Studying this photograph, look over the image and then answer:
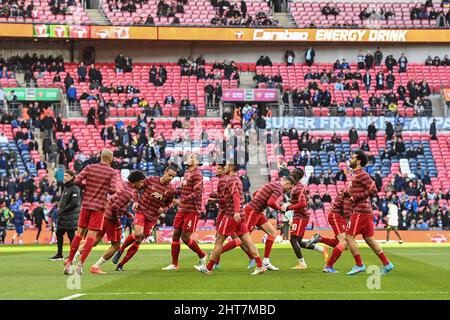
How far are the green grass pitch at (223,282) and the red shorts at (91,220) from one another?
3.07 feet

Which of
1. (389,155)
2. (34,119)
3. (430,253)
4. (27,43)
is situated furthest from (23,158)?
(430,253)

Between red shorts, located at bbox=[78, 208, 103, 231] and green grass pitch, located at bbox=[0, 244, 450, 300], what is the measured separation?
0.94 m

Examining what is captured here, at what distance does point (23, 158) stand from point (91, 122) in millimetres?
5263

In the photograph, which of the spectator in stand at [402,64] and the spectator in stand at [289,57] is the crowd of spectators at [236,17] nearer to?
the spectator in stand at [289,57]

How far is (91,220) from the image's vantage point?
18.9 m

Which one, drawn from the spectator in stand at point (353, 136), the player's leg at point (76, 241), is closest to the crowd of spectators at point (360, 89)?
the spectator in stand at point (353, 136)

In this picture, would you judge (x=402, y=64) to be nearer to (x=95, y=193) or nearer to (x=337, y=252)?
(x=337, y=252)

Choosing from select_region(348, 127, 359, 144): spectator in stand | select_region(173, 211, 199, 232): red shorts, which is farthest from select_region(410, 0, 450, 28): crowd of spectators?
select_region(173, 211, 199, 232): red shorts

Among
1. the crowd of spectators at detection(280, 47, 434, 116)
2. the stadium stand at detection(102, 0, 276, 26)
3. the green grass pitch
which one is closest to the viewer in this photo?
the green grass pitch

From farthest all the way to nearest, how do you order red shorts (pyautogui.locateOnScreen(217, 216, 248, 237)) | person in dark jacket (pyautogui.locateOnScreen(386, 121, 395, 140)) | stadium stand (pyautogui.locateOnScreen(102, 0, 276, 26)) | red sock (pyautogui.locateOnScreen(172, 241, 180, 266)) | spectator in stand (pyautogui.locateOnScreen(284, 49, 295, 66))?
1. spectator in stand (pyautogui.locateOnScreen(284, 49, 295, 66))
2. stadium stand (pyautogui.locateOnScreen(102, 0, 276, 26))
3. person in dark jacket (pyautogui.locateOnScreen(386, 121, 395, 140))
4. red sock (pyautogui.locateOnScreen(172, 241, 180, 266))
5. red shorts (pyautogui.locateOnScreen(217, 216, 248, 237))

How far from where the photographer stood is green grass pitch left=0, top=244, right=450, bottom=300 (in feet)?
49.2

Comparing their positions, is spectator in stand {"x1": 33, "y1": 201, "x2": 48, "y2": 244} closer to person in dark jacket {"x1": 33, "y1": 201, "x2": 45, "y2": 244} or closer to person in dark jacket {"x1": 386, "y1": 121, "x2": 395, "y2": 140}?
person in dark jacket {"x1": 33, "y1": 201, "x2": 45, "y2": 244}

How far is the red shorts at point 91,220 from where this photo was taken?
62.0 feet
